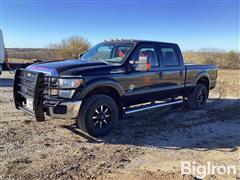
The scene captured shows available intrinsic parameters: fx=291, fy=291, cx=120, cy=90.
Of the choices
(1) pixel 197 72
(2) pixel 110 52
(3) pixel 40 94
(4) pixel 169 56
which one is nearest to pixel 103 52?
(2) pixel 110 52

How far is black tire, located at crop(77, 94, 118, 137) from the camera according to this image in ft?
18.0

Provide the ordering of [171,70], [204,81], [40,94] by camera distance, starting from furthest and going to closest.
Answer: [204,81] < [171,70] < [40,94]

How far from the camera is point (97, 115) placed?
569 centimetres

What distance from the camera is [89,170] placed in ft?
13.9

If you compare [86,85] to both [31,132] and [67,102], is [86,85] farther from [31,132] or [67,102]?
[31,132]

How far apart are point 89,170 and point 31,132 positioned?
86.9 inches

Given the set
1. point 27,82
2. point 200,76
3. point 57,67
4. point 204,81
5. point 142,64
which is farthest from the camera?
point 204,81

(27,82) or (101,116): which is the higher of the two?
(27,82)

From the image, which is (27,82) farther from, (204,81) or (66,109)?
(204,81)

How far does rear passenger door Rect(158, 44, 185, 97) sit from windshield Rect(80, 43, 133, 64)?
1028mm

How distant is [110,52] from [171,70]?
67.1 inches

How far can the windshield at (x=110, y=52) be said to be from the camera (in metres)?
6.47

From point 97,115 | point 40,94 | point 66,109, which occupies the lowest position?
point 97,115

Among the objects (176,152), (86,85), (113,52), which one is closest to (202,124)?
(176,152)
